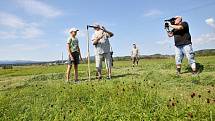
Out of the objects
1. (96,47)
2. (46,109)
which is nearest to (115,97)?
(46,109)

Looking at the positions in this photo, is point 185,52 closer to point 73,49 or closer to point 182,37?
point 182,37

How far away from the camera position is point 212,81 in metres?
11.6

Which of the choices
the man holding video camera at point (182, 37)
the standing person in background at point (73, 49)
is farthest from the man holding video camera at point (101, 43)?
the man holding video camera at point (182, 37)

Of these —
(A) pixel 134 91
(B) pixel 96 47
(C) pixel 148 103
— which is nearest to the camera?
(C) pixel 148 103

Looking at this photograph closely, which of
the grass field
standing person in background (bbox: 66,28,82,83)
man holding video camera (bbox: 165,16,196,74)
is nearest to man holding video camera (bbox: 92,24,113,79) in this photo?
standing person in background (bbox: 66,28,82,83)

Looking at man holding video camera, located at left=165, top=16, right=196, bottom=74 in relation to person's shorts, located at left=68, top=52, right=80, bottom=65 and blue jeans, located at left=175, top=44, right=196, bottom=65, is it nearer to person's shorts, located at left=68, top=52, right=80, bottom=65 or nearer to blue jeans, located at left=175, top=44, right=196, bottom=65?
blue jeans, located at left=175, top=44, right=196, bottom=65

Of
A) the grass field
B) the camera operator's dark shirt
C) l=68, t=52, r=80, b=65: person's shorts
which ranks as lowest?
the grass field

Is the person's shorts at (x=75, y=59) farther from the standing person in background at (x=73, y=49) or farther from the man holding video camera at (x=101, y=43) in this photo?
the man holding video camera at (x=101, y=43)

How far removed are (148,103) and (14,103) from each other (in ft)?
13.3

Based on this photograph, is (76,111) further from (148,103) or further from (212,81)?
(212,81)

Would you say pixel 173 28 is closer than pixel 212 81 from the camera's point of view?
No

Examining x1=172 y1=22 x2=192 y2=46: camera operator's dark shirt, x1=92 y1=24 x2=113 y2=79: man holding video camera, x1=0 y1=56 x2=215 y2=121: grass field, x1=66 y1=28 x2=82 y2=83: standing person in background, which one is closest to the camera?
x1=0 y1=56 x2=215 y2=121: grass field

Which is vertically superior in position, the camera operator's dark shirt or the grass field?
the camera operator's dark shirt

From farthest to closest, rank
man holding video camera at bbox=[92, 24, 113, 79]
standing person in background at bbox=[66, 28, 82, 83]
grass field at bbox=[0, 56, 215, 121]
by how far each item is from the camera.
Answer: standing person in background at bbox=[66, 28, 82, 83] → man holding video camera at bbox=[92, 24, 113, 79] → grass field at bbox=[0, 56, 215, 121]
